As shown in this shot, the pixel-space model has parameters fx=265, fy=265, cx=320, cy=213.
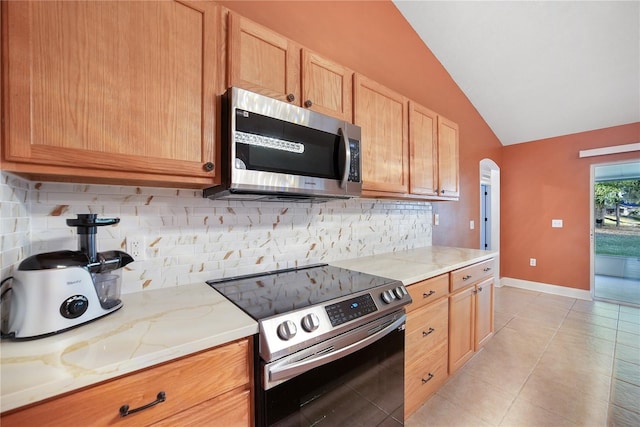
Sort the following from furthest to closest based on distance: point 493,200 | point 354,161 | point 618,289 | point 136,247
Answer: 1. point 493,200
2. point 618,289
3. point 354,161
4. point 136,247

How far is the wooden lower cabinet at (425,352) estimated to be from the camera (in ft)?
5.17

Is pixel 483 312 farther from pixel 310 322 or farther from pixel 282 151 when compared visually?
pixel 282 151

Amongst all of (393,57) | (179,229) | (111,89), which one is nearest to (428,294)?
(179,229)

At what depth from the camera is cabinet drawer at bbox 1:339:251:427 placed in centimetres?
61

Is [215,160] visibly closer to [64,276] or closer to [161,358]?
[64,276]

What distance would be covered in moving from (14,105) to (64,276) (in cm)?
52

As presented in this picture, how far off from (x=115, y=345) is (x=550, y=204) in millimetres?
5441

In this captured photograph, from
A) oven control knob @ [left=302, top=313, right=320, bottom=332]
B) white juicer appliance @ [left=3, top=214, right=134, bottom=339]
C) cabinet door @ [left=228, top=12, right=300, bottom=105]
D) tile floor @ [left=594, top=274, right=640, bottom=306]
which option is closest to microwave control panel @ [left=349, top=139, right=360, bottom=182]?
cabinet door @ [left=228, top=12, right=300, bottom=105]

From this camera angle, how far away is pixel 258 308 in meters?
1.03

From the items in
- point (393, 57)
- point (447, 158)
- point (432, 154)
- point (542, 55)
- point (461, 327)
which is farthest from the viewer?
point (542, 55)

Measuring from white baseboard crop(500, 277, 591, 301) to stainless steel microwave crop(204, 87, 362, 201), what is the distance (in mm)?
4440

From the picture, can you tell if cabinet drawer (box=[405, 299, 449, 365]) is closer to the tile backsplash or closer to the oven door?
the oven door

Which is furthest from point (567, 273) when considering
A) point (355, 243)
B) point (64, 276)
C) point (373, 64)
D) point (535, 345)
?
point (64, 276)

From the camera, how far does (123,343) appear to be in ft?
2.47
